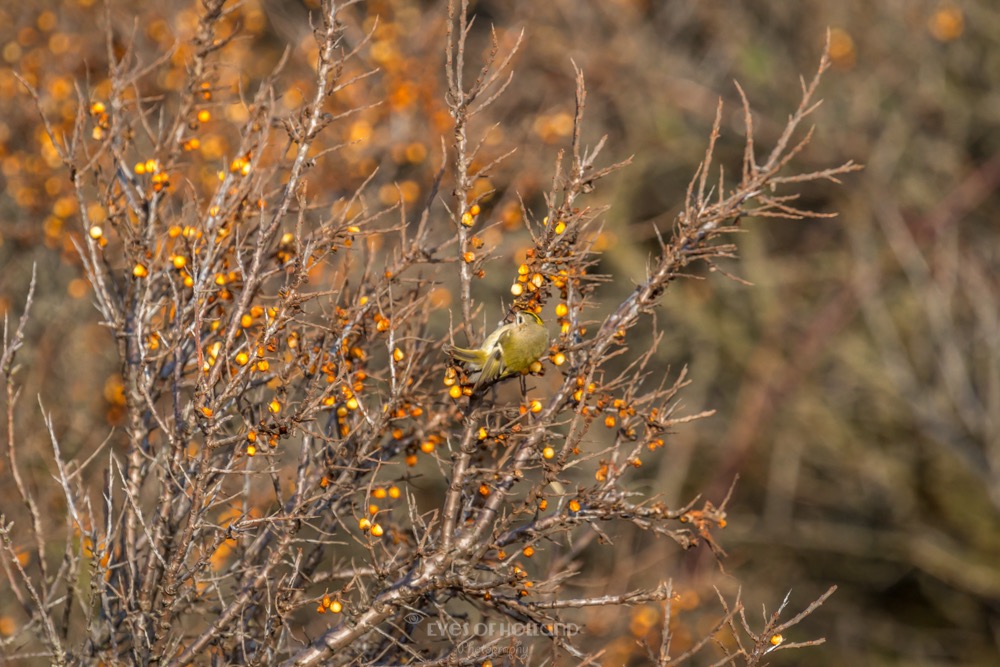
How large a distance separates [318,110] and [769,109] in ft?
30.4

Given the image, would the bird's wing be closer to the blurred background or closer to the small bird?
the small bird

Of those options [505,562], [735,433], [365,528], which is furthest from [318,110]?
[735,433]

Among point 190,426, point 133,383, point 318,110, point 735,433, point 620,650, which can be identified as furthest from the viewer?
point 735,433

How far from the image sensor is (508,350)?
371 cm

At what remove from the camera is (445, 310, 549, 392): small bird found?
12.2 ft

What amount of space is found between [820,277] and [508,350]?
8.57m

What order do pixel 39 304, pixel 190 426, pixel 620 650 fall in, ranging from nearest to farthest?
pixel 190 426 → pixel 620 650 → pixel 39 304

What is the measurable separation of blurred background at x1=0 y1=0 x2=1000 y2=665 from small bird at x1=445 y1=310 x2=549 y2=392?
18.1 feet

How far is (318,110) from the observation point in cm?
391

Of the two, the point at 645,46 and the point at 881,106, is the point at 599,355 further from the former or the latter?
the point at 881,106

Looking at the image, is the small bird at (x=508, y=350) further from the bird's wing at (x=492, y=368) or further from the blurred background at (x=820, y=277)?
the blurred background at (x=820, y=277)

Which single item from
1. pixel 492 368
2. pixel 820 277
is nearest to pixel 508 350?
pixel 492 368

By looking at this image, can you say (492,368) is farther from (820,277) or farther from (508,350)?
(820,277)

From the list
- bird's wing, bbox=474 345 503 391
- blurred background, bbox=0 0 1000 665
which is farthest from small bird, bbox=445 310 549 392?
blurred background, bbox=0 0 1000 665
